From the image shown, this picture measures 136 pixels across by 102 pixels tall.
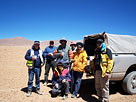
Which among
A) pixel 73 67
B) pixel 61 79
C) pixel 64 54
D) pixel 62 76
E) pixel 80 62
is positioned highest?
pixel 64 54

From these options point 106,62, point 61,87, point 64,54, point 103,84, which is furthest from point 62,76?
point 106,62

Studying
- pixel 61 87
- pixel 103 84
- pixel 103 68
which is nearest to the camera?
pixel 103 68

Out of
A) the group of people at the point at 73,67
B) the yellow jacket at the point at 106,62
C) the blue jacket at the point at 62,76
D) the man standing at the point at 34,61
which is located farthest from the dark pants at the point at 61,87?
the yellow jacket at the point at 106,62

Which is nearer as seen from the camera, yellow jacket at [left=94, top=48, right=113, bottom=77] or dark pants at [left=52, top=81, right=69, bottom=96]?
yellow jacket at [left=94, top=48, right=113, bottom=77]

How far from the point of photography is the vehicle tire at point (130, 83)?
423 centimetres

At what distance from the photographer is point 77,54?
4.32 metres

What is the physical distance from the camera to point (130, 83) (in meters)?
4.30

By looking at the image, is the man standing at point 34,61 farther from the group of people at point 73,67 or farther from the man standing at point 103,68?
the man standing at point 103,68

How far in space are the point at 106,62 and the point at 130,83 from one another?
1.55 meters

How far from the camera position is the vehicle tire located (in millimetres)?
4227

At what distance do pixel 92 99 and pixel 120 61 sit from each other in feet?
5.33

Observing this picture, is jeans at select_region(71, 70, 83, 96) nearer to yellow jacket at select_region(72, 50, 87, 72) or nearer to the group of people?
the group of people

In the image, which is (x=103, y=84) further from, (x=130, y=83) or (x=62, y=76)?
(x=62, y=76)

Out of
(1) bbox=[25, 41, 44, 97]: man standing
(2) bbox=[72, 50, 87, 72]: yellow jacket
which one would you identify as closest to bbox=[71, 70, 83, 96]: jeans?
(2) bbox=[72, 50, 87, 72]: yellow jacket
